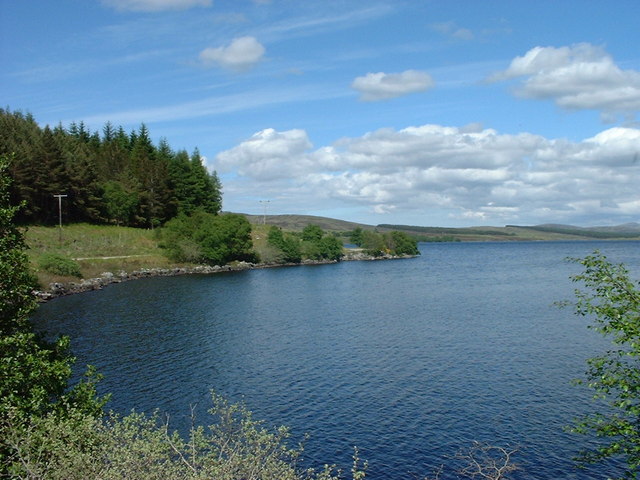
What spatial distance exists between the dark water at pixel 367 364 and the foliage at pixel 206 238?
44.8 metres

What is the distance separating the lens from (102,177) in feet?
468

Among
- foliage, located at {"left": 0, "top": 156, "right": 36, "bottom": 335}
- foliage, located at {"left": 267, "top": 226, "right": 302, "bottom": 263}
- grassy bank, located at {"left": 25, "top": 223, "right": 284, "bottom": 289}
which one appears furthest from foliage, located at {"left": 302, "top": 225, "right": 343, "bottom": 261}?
foliage, located at {"left": 0, "top": 156, "right": 36, "bottom": 335}

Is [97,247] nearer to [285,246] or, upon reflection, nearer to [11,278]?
[285,246]

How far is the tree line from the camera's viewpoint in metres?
115

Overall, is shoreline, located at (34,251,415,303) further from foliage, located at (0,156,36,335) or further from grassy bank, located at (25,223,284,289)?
foliage, located at (0,156,36,335)

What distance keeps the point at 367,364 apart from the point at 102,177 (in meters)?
120

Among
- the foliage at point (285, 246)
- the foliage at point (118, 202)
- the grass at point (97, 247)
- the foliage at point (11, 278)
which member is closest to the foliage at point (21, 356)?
the foliage at point (11, 278)

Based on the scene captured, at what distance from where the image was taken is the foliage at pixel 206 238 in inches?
5290

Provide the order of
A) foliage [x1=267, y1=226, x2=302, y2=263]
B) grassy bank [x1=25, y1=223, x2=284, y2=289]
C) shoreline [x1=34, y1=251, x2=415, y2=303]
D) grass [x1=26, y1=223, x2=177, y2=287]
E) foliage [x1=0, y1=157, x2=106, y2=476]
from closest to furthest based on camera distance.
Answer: foliage [x1=0, y1=157, x2=106, y2=476] < shoreline [x1=34, y1=251, x2=415, y2=303] < grassy bank [x1=25, y1=223, x2=284, y2=289] < grass [x1=26, y1=223, x2=177, y2=287] < foliage [x1=267, y1=226, x2=302, y2=263]

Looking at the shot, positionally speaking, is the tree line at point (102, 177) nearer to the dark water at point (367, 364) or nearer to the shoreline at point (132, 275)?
the shoreline at point (132, 275)

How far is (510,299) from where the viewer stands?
82.6 metres

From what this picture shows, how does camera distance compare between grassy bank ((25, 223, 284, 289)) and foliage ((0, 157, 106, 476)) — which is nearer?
foliage ((0, 157, 106, 476))

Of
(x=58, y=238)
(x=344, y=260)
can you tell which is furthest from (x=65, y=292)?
(x=344, y=260)

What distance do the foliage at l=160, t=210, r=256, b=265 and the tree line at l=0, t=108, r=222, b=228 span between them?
31.0 ft
